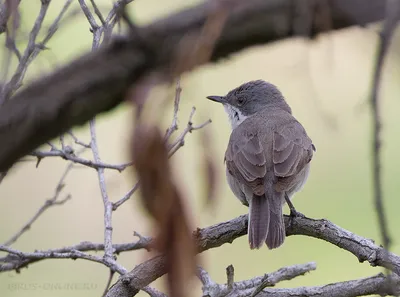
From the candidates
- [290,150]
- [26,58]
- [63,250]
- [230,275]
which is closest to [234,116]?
[290,150]

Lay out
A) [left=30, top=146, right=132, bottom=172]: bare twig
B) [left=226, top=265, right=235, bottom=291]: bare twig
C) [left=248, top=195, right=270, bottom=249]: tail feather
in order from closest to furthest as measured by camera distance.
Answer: [left=226, top=265, right=235, bottom=291]: bare twig
[left=30, top=146, right=132, bottom=172]: bare twig
[left=248, top=195, right=270, bottom=249]: tail feather

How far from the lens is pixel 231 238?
4402mm

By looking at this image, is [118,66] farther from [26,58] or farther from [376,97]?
[26,58]

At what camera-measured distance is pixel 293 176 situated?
17.8 feet

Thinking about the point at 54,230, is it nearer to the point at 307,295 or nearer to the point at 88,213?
the point at 88,213

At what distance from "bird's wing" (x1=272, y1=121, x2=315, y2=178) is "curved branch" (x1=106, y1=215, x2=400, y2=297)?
2.44ft

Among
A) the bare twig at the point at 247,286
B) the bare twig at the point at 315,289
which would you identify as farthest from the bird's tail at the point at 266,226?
the bare twig at the point at 315,289

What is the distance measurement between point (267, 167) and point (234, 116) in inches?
70.2

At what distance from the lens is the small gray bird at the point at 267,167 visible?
4.97 m

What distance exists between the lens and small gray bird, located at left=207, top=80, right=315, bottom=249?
4.97 m

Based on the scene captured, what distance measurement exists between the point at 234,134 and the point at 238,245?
3416 mm

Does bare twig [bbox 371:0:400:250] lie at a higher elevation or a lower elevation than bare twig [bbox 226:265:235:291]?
lower

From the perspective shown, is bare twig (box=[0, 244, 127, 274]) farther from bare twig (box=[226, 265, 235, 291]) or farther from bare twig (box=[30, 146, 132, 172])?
bare twig (box=[226, 265, 235, 291])

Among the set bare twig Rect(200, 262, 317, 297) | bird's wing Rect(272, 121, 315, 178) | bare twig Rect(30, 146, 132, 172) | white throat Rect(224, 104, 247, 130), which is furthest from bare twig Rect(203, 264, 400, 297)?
white throat Rect(224, 104, 247, 130)
